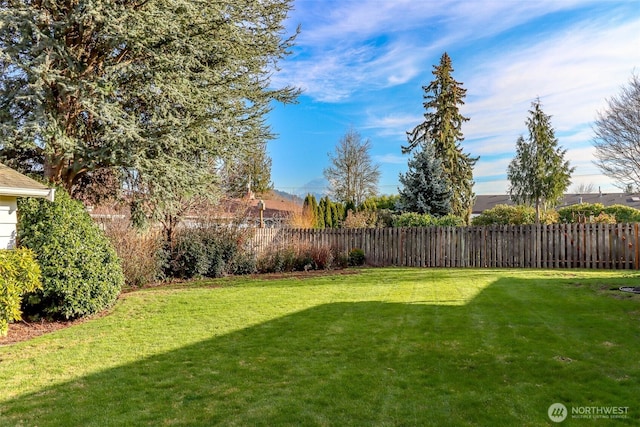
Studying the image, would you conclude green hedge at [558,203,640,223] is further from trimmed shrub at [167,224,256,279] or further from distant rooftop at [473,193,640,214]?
distant rooftop at [473,193,640,214]

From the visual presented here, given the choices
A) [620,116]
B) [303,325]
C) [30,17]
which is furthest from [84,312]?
[620,116]

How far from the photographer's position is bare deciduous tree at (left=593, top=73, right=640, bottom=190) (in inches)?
516

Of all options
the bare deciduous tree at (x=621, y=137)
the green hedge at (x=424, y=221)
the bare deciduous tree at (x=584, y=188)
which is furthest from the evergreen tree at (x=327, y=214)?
the bare deciduous tree at (x=584, y=188)

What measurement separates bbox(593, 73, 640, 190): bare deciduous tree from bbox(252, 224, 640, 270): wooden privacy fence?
9.09 feet

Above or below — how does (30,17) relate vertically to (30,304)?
above

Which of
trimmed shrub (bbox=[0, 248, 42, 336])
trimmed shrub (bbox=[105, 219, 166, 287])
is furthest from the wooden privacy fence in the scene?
trimmed shrub (bbox=[0, 248, 42, 336])

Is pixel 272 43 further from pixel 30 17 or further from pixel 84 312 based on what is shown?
pixel 84 312

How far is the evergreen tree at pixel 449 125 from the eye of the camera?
25953 millimetres

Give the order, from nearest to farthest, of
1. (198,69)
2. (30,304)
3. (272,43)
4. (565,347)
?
(565,347) → (30,304) → (198,69) → (272,43)

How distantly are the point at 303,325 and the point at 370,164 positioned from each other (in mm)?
25689

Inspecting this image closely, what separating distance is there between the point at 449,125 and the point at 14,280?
24932 mm

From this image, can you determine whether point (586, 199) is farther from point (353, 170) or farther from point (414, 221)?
point (414, 221)

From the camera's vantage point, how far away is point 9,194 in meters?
6.25

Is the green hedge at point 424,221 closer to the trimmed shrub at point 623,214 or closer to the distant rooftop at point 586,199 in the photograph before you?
the trimmed shrub at point 623,214
